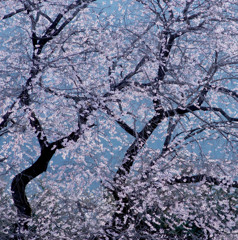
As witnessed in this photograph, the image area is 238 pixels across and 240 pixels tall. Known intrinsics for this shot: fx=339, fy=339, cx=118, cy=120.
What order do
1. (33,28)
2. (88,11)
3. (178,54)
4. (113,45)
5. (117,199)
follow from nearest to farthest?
(113,45) → (33,28) → (117,199) → (88,11) → (178,54)

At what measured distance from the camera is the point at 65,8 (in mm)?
6352

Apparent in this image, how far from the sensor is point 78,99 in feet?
19.0

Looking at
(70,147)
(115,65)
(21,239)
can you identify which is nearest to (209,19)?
(115,65)

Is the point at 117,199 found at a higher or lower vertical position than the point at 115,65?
lower

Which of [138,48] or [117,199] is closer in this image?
[138,48]

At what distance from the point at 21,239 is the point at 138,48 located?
4156 mm

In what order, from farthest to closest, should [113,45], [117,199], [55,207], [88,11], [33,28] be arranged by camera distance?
[55,207] < [88,11] < [117,199] < [33,28] < [113,45]

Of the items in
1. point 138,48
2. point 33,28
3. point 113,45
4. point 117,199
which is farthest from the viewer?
point 117,199

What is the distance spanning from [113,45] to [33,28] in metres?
1.67

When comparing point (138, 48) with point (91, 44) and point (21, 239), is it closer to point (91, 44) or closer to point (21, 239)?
point (91, 44)

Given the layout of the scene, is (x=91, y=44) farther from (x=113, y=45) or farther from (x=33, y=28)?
(x=33, y=28)

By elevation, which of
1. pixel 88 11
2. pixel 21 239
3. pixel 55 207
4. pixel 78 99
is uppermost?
pixel 88 11

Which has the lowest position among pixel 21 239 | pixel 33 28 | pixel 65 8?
pixel 21 239

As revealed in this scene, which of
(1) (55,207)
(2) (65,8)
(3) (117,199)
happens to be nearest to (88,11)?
(2) (65,8)
